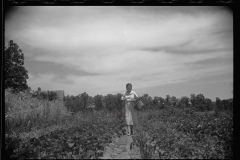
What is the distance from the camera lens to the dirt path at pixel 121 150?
5.01m

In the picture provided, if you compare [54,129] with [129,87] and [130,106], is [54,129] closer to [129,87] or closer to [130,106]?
[130,106]

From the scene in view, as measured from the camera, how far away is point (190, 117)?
21.2ft

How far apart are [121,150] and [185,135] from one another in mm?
1865

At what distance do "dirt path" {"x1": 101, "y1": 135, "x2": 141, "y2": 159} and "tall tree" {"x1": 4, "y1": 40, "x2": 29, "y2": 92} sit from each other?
2.72 metres

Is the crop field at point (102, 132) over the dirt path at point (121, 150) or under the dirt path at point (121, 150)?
over

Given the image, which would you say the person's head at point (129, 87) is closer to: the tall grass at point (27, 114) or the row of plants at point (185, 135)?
the row of plants at point (185, 135)

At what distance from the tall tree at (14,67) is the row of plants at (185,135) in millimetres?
3212

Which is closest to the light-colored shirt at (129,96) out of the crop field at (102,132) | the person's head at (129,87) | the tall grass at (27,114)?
the person's head at (129,87)

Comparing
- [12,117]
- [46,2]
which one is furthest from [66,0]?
[12,117]

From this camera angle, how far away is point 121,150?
17.3ft

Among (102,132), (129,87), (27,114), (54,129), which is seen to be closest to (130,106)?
(129,87)

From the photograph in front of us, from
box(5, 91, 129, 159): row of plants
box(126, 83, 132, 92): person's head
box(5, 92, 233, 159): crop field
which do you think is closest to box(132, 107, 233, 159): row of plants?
box(5, 92, 233, 159): crop field

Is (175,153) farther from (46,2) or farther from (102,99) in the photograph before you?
(46,2)

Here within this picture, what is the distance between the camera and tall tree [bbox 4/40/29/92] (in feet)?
17.4
